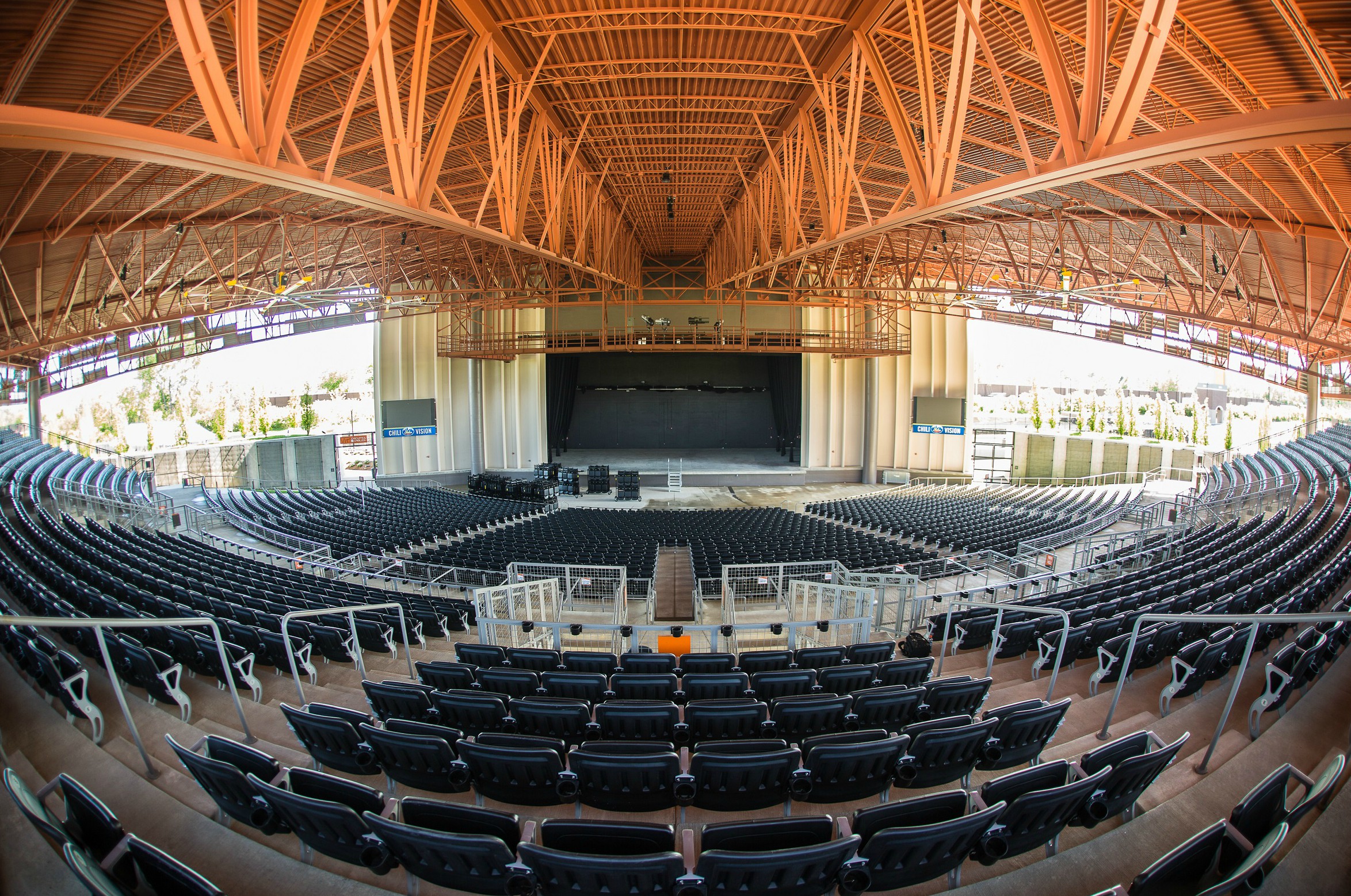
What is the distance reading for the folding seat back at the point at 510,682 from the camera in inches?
228

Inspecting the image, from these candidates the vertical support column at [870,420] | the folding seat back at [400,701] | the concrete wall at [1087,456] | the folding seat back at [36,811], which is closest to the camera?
the folding seat back at [36,811]

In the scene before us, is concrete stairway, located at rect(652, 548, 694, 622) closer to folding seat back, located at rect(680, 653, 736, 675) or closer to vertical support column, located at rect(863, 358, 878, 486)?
folding seat back, located at rect(680, 653, 736, 675)

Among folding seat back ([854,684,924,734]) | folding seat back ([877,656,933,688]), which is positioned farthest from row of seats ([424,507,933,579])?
folding seat back ([854,684,924,734])

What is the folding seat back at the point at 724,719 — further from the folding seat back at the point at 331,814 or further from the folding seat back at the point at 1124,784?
the folding seat back at the point at 331,814

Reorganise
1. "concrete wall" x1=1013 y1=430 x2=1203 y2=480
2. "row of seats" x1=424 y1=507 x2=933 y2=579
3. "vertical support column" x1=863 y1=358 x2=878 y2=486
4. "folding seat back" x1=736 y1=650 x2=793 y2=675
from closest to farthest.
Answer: "folding seat back" x1=736 y1=650 x2=793 y2=675
"row of seats" x1=424 y1=507 x2=933 y2=579
"vertical support column" x1=863 y1=358 x2=878 y2=486
"concrete wall" x1=1013 y1=430 x2=1203 y2=480

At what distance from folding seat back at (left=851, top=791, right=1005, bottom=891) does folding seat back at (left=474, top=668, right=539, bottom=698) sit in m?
3.52

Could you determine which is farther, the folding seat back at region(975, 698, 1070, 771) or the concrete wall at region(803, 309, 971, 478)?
the concrete wall at region(803, 309, 971, 478)

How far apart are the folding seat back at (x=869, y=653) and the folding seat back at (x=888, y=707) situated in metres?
1.62

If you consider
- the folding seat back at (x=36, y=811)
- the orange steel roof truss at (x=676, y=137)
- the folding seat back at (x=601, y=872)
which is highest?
the orange steel roof truss at (x=676, y=137)

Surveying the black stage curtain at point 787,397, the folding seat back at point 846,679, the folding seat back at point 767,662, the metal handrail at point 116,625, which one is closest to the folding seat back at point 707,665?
the folding seat back at point 767,662

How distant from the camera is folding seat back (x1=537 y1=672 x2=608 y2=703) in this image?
Answer: 18.7ft

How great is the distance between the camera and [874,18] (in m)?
10.5

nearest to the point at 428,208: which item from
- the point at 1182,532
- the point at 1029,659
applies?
the point at 1029,659

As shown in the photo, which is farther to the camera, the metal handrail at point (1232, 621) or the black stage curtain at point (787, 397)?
the black stage curtain at point (787, 397)
